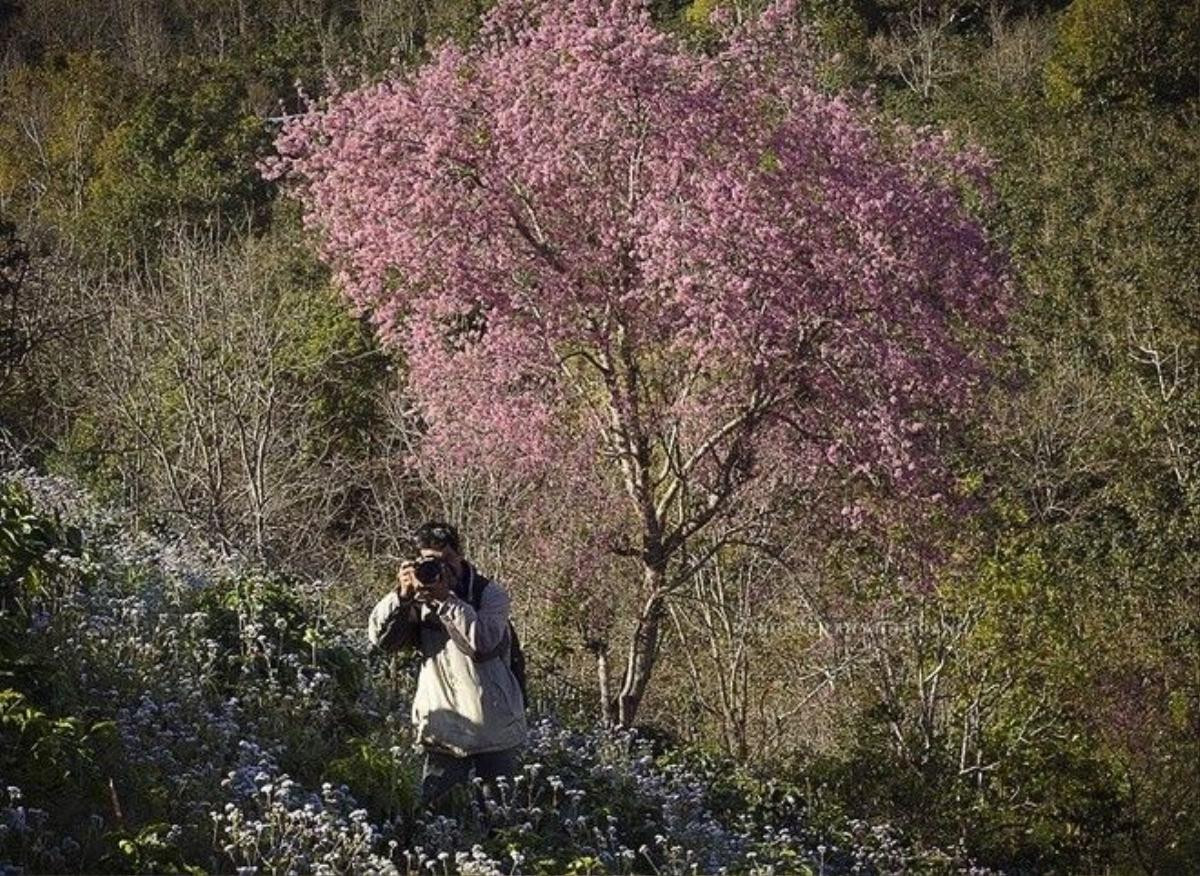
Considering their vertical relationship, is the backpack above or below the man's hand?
below

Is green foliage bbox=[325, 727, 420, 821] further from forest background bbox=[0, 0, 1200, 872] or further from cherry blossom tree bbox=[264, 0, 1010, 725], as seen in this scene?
cherry blossom tree bbox=[264, 0, 1010, 725]

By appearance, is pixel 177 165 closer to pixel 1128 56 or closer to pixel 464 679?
pixel 1128 56

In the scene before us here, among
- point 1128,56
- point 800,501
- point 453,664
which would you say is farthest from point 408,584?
point 1128,56

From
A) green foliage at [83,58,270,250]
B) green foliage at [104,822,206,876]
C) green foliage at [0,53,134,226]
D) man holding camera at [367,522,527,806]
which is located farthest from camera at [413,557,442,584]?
green foliage at [0,53,134,226]

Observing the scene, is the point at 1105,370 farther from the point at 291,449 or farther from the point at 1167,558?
the point at 291,449

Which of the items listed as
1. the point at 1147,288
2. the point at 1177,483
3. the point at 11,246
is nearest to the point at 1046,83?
the point at 1147,288

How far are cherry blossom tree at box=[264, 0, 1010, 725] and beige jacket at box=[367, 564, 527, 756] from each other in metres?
3.33

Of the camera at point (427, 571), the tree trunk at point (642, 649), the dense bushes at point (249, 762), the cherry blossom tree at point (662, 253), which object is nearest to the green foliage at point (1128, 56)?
the cherry blossom tree at point (662, 253)

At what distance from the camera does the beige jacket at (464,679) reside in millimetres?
6137

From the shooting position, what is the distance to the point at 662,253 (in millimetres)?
9125

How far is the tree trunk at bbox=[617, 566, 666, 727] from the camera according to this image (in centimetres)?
1048

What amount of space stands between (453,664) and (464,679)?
0.24 ft

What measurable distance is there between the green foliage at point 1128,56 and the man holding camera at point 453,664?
24.4m

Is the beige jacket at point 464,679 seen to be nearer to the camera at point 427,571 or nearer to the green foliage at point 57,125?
the camera at point 427,571
